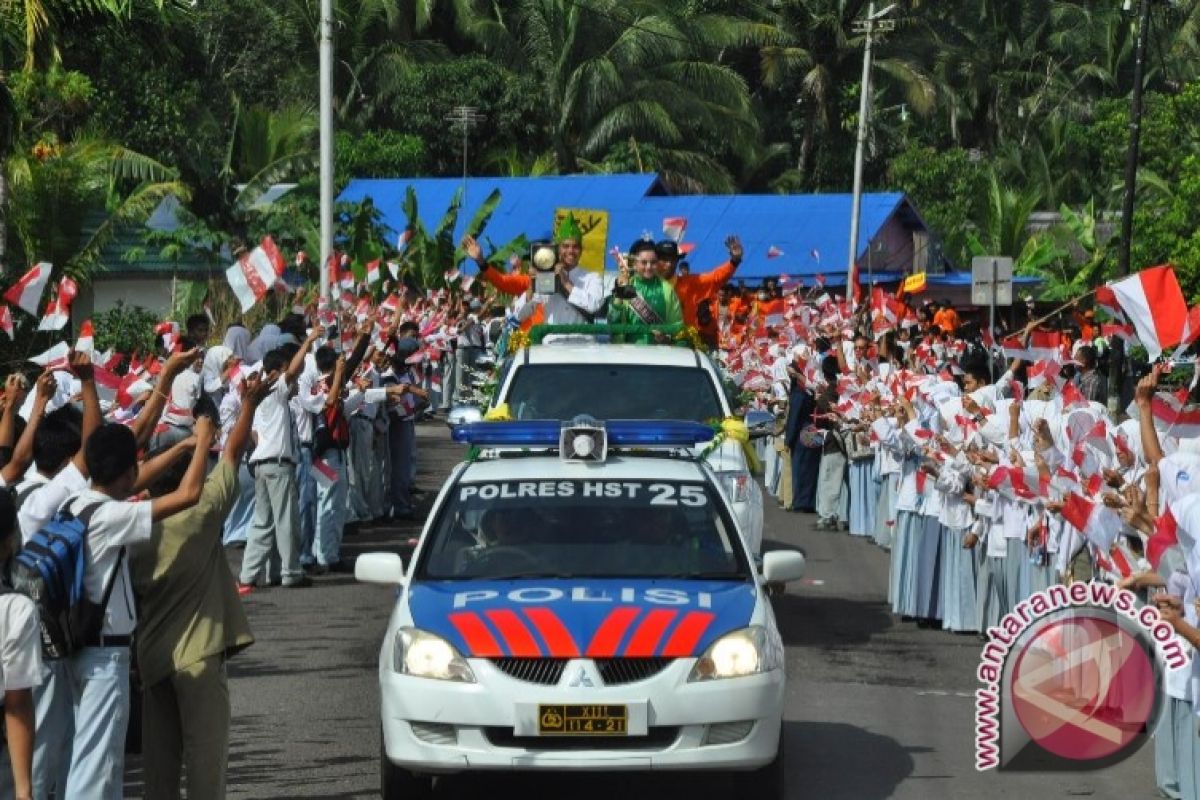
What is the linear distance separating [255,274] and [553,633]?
6.79 meters

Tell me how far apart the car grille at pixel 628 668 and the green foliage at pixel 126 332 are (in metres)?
22.7

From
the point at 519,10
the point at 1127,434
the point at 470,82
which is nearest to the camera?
the point at 1127,434

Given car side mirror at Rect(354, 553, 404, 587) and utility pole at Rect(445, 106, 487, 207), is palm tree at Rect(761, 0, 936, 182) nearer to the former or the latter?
utility pole at Rect(445, 106, 487, 207)

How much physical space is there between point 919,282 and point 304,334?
45.4 ft

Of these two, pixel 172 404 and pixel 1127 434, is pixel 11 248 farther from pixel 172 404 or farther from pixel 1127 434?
pixel 1127 434

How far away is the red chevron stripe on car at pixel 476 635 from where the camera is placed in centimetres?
903

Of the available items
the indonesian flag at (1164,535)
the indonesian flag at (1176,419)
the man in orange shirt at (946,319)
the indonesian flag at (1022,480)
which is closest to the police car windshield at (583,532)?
the indonesian flag at (1176,419)

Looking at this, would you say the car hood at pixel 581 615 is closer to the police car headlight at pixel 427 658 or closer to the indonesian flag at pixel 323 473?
the police car headlight at pixel 427 658

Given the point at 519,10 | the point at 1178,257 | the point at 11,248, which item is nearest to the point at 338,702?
the point at 11,248

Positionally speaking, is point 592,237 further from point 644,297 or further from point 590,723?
point 590,723

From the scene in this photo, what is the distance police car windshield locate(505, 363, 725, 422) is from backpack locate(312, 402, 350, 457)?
3025 mm

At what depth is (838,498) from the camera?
21359 millimetres

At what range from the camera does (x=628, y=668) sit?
8992 mm

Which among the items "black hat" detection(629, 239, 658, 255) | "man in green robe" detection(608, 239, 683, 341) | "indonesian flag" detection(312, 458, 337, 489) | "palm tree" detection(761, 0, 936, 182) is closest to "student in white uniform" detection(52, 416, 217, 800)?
→ "indonesian flag" detection(312, 458, 337, 489)
